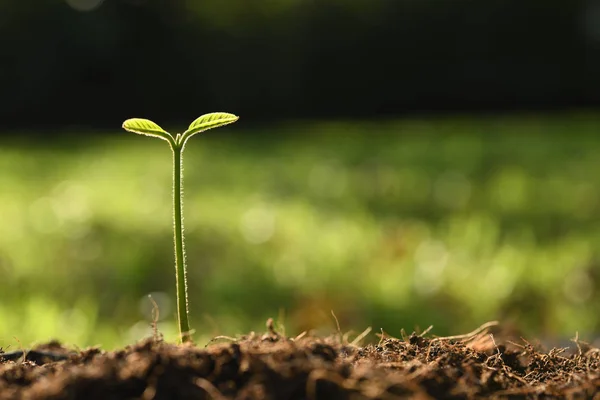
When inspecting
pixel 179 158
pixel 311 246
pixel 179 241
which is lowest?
pixel 311 246

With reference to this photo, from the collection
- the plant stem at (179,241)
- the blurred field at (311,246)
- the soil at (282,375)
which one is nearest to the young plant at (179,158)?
the plant stem at (179,241)

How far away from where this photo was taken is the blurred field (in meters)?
3.78

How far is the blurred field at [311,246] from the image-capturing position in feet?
12.4

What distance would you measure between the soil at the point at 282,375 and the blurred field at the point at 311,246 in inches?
32.6

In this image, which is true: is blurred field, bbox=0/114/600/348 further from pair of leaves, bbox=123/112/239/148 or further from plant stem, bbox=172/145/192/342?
pair of leaves, bbox=123/112/239/148

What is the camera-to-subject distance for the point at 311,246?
4.52 meters

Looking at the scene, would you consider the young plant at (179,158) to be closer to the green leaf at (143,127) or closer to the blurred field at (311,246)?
the green leaf at (143,127)

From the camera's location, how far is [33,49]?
48.7ft

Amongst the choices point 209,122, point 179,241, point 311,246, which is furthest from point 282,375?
point 311,246

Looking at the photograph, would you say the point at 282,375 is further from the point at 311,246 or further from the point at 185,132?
the point at 311,246

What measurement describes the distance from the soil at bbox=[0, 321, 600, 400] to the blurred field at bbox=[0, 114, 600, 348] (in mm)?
828

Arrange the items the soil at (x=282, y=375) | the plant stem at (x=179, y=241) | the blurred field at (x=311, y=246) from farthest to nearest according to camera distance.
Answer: the blurred field at (x=311, y=246)
the plant stem at (x=179, y=241)
the soil at (x=282, y=375)

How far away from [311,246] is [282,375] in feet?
11.8

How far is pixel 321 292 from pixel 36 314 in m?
1.39
